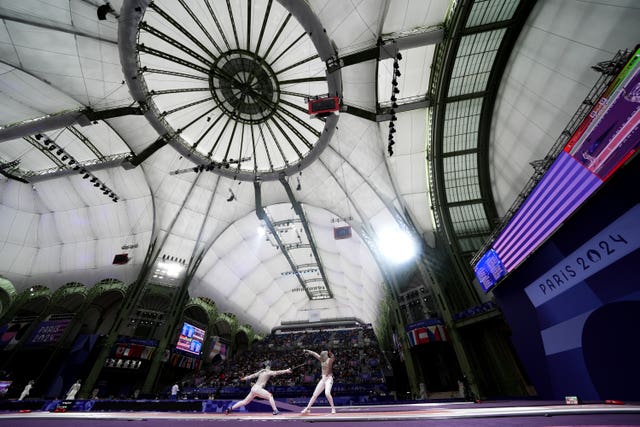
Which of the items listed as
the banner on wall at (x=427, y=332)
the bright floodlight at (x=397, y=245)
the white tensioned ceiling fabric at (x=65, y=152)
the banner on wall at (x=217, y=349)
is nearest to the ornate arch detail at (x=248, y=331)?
the banner on wall at (x=217, y=349)

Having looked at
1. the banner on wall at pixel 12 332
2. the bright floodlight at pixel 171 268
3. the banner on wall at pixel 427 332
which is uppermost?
the bright floodlight at pixel 171 268

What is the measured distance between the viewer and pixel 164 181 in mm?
29344

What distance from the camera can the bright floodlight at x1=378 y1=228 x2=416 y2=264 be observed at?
986 inches

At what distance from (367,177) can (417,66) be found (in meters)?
10.8

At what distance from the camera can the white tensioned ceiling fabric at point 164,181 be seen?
17500 millimetres

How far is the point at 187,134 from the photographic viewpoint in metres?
24.1

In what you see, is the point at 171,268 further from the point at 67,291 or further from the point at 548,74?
the point at 548,74

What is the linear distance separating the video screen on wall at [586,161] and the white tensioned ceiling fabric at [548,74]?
752 centimetres

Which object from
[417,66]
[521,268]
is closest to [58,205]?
[417,66]

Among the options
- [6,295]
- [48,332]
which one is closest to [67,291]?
[48,332]

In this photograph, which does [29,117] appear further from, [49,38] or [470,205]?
[470,205]

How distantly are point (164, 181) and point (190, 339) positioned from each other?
20494 mm

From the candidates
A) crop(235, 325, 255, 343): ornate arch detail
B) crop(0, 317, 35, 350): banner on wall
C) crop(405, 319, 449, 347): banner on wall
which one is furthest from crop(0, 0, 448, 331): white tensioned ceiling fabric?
crop(405, 319, 449, 347): banner on wall

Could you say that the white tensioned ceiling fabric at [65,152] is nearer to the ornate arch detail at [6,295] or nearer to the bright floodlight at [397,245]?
the ornate arch detail at [6,295]
